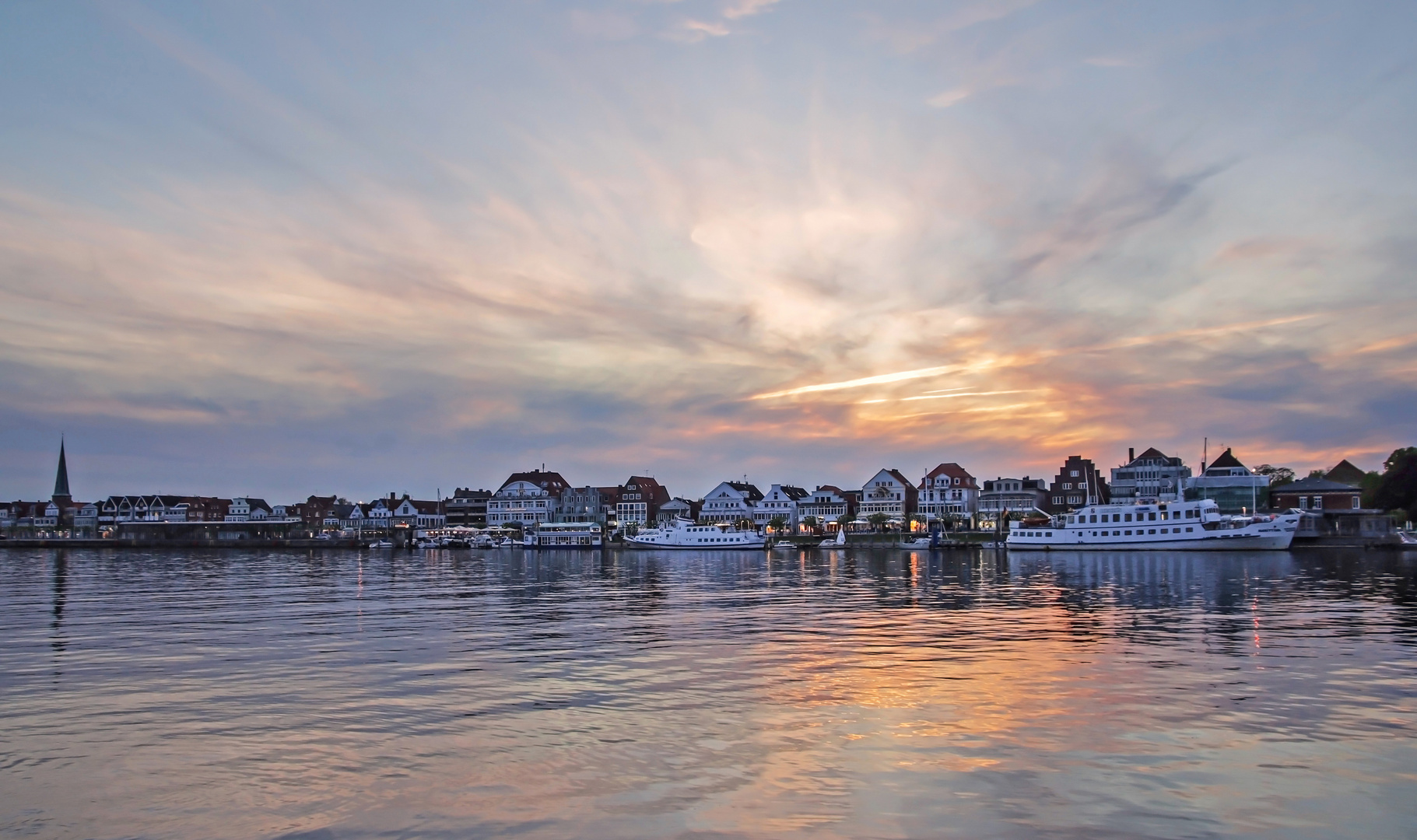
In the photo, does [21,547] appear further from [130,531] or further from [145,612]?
[145,612]

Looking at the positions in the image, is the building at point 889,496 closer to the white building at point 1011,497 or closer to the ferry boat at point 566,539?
the white building at point 1011,497

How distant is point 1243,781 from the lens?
45.9ft

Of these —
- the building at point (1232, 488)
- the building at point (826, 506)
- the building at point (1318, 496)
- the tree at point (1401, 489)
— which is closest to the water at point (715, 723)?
the tree at point (1401, 489)

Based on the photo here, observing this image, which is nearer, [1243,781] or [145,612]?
[1243,781]

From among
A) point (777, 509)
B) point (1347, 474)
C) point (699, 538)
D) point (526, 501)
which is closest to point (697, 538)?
point (699, 538)

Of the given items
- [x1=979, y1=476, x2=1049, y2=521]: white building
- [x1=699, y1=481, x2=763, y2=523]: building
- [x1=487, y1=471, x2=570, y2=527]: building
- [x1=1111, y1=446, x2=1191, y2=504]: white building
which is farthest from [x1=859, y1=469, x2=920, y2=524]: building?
Result: [x1=487, y1=471, x2=570, y2=527]: building

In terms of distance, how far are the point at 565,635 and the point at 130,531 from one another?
20055 cm

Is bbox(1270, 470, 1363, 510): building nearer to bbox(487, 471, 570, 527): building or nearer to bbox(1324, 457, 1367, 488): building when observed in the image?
bbox(1324, 457, 1367, 488): building

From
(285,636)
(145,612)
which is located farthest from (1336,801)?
(145,612)

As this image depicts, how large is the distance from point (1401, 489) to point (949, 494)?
6372cm

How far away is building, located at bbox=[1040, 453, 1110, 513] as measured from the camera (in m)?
152

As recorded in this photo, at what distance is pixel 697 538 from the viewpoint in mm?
131250

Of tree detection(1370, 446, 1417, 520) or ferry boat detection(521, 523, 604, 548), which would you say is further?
ferry boat detection(521, 523, 604, 548)

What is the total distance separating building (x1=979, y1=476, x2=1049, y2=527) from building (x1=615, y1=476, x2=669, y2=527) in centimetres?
6343
